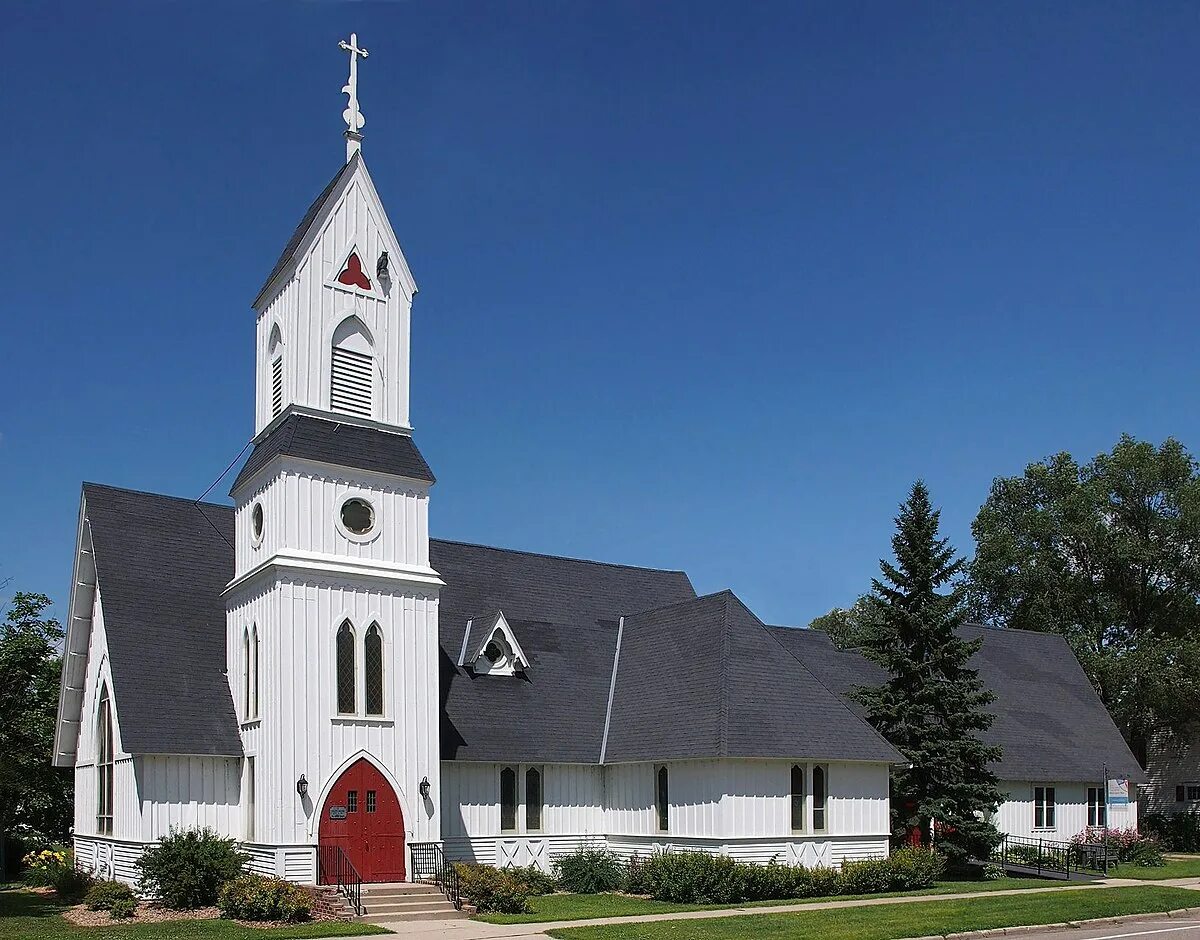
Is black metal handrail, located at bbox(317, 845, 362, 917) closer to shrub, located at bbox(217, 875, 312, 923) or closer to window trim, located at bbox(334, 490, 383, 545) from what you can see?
shrub, located at bbox(217, 875, 312, 923)

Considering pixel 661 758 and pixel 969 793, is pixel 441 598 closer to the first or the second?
pixel 661 758

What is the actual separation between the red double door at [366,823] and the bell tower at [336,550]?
2.1 inches

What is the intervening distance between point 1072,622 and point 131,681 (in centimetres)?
4959

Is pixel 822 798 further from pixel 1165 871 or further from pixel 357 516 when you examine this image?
pixel 1165 871

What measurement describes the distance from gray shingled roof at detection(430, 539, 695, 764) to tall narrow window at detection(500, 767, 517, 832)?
2.59 ft

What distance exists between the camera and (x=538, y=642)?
37781mm

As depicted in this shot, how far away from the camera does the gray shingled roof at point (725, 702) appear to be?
3173 cm

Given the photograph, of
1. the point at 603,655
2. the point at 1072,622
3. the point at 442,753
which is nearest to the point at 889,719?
the point at 603,655

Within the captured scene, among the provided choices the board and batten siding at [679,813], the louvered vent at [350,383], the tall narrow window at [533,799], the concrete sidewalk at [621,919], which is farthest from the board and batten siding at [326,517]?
the concrete sidewalk at [621,919]

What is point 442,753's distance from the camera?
105ft

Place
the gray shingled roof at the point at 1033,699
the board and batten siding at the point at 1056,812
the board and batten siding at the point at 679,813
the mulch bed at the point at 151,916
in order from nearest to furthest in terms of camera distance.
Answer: the mulch bed at the point at 151,916
the board and batten siding at the point at 679,813
the board and batten siding at the point at 1056,812
the gray shingled roof at the point at 1033,699

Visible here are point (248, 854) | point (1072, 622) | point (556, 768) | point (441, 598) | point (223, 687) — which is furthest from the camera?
point (1072, 622)

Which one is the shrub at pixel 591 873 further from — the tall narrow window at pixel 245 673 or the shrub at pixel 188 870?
the tall narrow window at pixel 245 673

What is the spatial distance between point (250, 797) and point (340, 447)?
8609 millimetres
